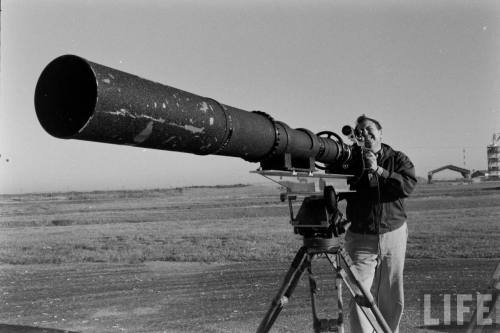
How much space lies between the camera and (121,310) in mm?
6703

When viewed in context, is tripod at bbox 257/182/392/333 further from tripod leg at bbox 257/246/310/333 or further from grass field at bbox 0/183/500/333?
grass field at bbox 0/183/500/333

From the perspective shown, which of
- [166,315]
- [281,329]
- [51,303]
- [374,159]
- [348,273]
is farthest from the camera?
[51,303]

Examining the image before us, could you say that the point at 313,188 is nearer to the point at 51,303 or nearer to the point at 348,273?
the point at 348,273

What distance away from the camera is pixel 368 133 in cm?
425

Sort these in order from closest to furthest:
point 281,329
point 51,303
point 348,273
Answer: point 348,273 → point 281,329 → point 51,303

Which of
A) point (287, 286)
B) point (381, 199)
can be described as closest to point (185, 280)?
point (381, 199)

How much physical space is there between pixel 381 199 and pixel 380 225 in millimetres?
239

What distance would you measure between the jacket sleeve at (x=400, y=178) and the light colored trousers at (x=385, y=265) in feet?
1.31

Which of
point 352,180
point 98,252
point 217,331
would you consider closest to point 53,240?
point 98,252

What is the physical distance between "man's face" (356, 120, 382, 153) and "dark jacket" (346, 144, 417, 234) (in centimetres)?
21

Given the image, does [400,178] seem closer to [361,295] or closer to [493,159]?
[361,295]

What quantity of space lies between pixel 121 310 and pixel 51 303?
4.38ft

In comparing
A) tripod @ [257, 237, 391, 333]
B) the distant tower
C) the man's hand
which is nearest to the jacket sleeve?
the man's hand

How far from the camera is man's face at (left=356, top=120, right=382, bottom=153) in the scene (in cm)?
423
